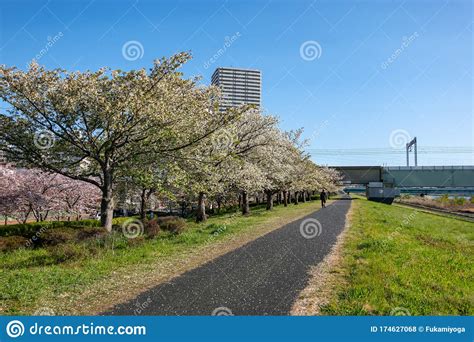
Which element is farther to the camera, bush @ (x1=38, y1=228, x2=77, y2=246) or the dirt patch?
bush @ (x1=38, y1=228, x2=77, y2=246)

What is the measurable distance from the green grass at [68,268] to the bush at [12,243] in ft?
2.30

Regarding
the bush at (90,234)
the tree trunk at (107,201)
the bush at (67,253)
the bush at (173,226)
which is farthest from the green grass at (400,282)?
the tree trunk at (107,201)

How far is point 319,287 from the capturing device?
852 cm

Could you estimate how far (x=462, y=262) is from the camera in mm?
11719

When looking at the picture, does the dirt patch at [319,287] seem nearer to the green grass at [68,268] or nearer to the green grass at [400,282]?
the green grass at [400,282]

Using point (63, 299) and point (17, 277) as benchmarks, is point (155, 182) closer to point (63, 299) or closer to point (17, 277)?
point (17, 277)

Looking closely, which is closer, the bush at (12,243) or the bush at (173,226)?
the bush at (12,243)

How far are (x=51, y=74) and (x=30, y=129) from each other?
2864 millimetres

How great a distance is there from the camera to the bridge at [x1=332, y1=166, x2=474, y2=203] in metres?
80.4

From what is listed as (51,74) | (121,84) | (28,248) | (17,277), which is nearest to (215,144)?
(121,84)

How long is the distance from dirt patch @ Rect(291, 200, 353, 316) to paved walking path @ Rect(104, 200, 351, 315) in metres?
0.18

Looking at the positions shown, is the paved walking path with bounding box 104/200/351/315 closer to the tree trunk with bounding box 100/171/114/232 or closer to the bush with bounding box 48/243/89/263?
the bush with bounding box 48/243/89/263

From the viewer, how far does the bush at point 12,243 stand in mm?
15063

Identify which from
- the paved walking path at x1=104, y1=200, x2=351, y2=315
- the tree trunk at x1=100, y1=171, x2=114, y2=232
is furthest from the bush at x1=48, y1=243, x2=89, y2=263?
the tree trunk at x1=100, y1=171, x2=114, y2=232
